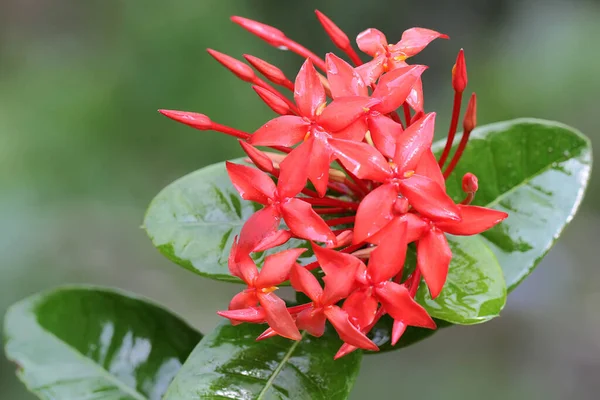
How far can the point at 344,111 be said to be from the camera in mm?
519

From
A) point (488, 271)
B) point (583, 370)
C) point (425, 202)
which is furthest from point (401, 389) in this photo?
point (425, 202)

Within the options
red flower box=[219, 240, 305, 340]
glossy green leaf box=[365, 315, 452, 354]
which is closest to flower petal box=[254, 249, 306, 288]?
red flower box=[219, 240, 305, 340]

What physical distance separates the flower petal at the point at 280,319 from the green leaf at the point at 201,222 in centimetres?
12

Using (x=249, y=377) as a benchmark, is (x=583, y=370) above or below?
below

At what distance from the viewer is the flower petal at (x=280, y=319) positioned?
0.51 metres

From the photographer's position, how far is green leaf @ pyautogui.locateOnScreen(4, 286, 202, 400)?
2.65 feet

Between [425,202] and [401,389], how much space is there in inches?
60.2

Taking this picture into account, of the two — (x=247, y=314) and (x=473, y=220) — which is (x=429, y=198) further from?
(x=247, y=314)

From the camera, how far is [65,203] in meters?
2.15

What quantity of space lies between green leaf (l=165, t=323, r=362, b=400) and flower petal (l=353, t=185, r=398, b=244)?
0.17 metres

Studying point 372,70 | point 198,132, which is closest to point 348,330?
point 372,70

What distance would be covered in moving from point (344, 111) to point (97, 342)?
0.52m

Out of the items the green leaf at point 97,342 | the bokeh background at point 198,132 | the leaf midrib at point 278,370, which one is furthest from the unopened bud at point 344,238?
the bokeh background at point 198,132

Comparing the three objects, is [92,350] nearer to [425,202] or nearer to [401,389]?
[425,202]
